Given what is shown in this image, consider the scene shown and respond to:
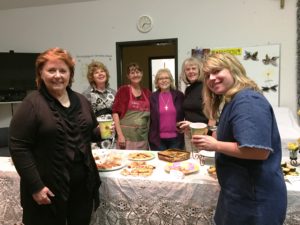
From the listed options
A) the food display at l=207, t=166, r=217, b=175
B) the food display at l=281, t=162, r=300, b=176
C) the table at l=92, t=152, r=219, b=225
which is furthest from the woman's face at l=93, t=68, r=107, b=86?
the food display at l=281, t=162, r=300, b=176

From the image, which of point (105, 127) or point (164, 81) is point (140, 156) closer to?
point (105, 127)

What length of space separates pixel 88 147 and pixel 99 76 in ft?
3.51

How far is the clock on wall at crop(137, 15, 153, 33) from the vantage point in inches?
159

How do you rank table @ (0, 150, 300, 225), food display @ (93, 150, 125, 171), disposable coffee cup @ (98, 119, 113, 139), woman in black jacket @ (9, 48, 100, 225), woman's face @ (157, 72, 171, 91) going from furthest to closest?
woman's face @ (157, 72, 171, 91) → food display @ (93, 150, 125, 171) → disposable coffee cup @ (98, 119, 113, 139) → table @ (0, 150, 300, 225) → woman in black jacket @ (9, 48, 100, 225)

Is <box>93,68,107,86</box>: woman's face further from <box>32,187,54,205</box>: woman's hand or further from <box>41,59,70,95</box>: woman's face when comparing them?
<box>32,187,54,205</box>: woman's hand

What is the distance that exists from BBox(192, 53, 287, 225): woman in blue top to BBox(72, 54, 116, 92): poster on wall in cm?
332

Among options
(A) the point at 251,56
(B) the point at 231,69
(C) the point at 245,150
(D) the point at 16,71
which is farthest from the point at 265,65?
(D) the point at 16,71

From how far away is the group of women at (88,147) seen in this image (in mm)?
1000

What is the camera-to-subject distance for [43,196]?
1.23 metres

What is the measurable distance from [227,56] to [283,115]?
111 inches

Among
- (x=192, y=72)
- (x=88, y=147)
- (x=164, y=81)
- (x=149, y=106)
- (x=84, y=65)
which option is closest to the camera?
(x=88, y=147)
